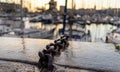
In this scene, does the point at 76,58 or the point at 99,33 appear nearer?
the point at 76,58

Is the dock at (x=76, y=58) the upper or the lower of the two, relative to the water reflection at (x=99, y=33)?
upper

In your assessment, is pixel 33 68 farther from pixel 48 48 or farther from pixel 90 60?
pixel 90 60

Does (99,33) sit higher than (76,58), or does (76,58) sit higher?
(76,58)

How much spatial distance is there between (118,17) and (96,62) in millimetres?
69365

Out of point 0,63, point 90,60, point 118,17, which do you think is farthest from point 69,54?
point 118,17

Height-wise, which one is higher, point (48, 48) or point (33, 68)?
point (48, 48)

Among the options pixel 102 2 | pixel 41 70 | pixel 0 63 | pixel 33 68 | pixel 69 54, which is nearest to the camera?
pixel 41 70

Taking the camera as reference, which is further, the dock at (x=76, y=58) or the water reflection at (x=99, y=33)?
the water reflection at (x=99, y=33)

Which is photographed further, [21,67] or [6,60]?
[6,60]

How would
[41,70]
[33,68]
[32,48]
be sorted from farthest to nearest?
[32,48] < [33,68] < [41,70]

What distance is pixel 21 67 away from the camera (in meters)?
3.84

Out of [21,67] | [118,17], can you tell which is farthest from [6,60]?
[118,17]

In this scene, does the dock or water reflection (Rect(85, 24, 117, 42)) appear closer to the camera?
the dock

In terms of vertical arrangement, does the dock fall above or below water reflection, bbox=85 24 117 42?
above
